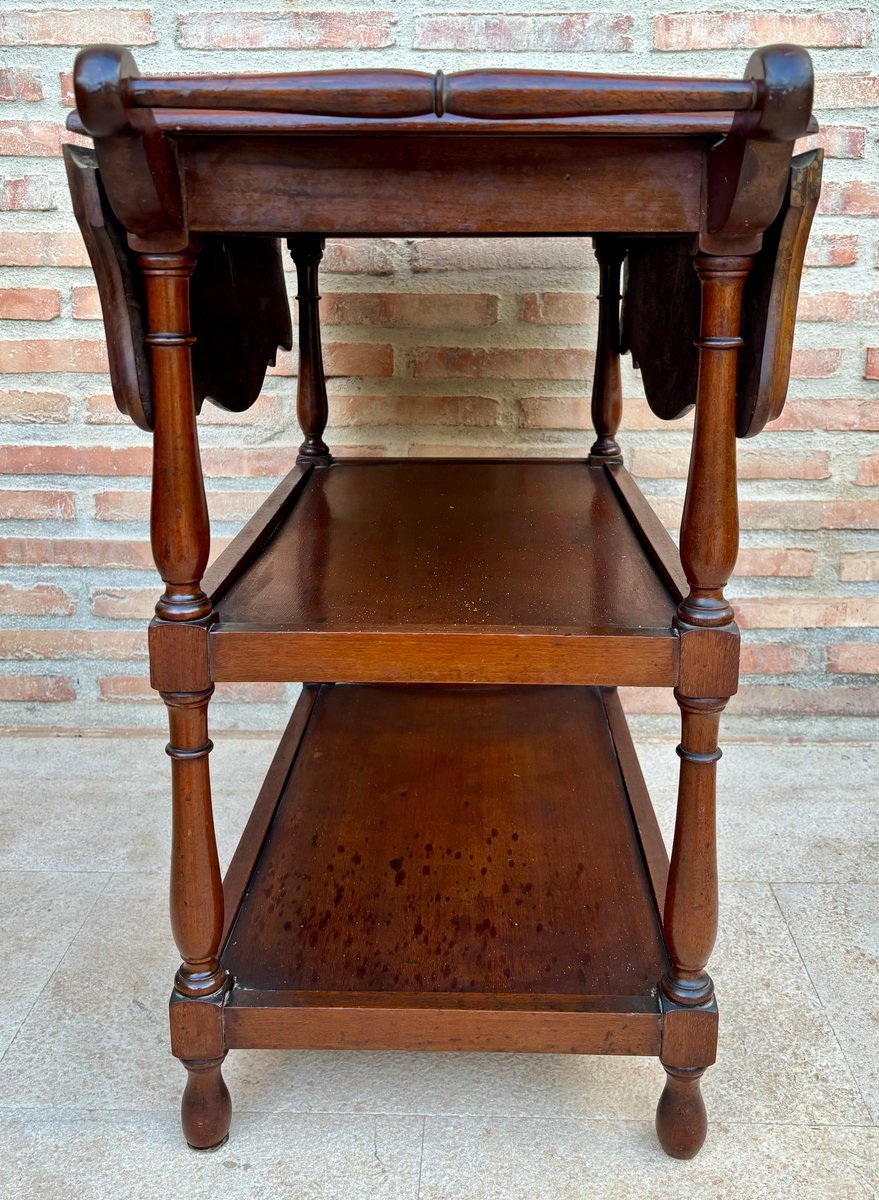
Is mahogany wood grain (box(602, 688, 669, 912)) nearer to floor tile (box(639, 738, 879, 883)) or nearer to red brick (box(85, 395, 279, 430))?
floor tile (box(639, 738, 879, 883))

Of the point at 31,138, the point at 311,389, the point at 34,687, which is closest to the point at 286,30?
the point at 31,138

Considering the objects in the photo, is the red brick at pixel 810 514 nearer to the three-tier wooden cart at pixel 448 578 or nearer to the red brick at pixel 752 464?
the red brick at pixel 752 464

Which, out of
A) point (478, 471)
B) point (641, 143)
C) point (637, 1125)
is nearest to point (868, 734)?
point (478, 471)

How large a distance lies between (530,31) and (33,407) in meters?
1.00

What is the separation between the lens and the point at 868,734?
2.10 metres

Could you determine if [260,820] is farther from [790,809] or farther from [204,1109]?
[790,809]

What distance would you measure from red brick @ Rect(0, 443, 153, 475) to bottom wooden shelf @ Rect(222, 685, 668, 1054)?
57cm

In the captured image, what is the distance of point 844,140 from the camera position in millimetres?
1826

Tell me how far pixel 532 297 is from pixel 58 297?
776 mm

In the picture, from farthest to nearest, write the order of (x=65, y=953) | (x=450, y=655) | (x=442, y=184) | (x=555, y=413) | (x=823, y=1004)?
(x=555, y=413), (x=65, y=953), (x=823, y=1004), (x=450, y=655), (x=442, y=184)

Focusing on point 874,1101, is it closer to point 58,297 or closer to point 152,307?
point 152,307

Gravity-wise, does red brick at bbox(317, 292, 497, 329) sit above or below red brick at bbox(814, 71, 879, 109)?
below

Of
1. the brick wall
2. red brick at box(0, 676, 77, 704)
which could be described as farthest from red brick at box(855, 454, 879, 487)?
red brick at box(0, 676, 77, 704)

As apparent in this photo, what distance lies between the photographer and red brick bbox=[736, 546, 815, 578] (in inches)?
79.1
